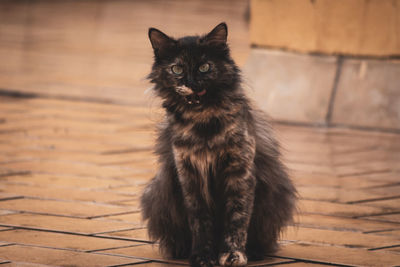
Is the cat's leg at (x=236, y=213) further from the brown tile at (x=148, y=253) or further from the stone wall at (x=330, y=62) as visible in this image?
the stone wall at (x=330, y=62)

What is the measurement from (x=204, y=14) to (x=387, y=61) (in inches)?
228

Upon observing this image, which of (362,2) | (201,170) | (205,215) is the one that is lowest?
(205,215)

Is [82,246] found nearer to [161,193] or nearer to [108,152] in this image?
[161,193]

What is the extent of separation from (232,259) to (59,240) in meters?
0.58

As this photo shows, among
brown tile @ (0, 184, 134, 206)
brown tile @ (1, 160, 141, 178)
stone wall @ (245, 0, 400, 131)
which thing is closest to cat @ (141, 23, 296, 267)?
brown tile @ (0, 184, 134, 206)

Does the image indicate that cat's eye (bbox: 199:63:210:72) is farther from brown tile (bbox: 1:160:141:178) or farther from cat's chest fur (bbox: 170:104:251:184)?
brown tile (bbox: 1:160:141:178)

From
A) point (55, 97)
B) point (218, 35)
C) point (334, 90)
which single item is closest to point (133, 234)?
→ point (218, 35)

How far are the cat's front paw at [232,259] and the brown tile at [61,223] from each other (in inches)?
19.5

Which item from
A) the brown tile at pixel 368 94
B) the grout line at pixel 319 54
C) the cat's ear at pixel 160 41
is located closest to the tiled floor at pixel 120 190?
the brown tile at pixel 368 94

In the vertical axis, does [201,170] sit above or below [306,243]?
above

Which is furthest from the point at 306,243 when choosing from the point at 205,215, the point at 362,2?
the point at 362,2

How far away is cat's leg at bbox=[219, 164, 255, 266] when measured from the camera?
1.93m

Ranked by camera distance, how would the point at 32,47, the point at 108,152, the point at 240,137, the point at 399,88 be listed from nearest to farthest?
the point at 240,137 < the point at 108,152 < the point at 399,88 < the point at 32,47

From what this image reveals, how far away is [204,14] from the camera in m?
9.48
